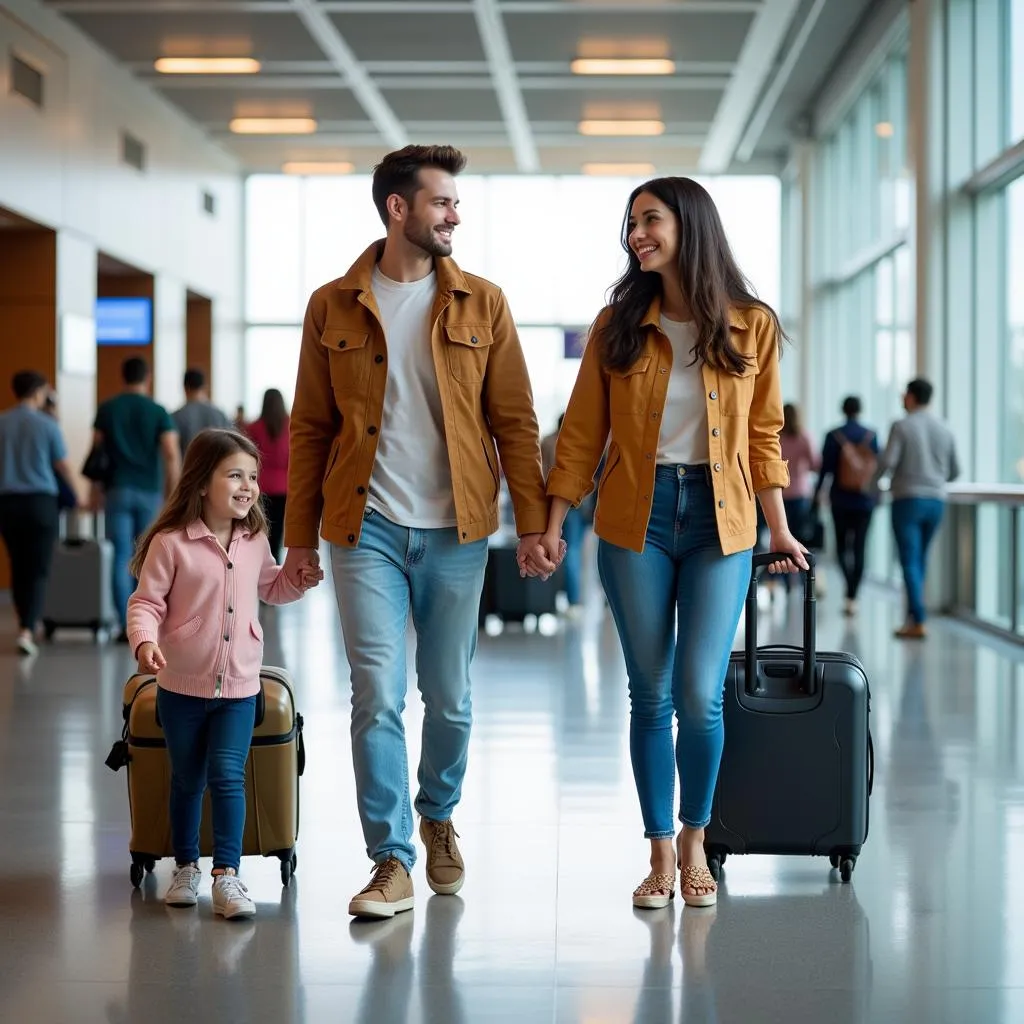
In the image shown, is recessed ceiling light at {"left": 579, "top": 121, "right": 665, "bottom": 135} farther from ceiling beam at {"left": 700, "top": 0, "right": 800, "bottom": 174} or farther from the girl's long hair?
the girl's long hair

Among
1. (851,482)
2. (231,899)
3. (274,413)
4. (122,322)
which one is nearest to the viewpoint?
(231,899)

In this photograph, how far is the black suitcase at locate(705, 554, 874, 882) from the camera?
13.8 feet

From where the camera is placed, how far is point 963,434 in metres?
12.9

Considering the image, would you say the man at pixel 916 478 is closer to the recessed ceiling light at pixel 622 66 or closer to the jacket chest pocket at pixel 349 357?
the recessed ceiling light at pixel 622 66

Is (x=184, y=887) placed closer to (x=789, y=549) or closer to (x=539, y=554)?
(x=539, y=554)

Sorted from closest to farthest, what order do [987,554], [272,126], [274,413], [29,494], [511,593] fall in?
[29,494], [511,593], [987,554], [274,413], [272,126]

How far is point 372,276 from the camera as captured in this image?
405 cm

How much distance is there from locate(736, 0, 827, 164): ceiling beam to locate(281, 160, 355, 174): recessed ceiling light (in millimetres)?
5742

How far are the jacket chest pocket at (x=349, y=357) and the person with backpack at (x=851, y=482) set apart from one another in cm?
862

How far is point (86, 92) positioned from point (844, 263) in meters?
9.28

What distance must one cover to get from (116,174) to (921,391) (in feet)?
31.9

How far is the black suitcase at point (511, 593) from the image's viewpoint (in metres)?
11.5

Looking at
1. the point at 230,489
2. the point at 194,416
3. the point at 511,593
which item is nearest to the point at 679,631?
the point at 230,489

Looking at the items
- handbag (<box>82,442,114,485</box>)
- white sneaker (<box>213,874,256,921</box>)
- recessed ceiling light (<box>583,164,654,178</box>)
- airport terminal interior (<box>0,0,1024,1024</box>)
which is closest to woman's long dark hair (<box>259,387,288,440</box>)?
airport terminal interior (<box>0,0,1024,1024</box>)
